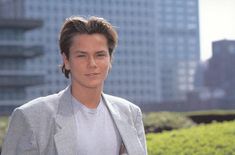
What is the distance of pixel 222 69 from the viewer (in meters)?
155

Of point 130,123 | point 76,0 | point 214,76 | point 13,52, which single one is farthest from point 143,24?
point 130,123

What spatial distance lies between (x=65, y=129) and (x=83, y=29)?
0.47m

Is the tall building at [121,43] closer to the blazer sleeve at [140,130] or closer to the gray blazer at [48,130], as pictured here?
the blazer sleeve at [140,130]

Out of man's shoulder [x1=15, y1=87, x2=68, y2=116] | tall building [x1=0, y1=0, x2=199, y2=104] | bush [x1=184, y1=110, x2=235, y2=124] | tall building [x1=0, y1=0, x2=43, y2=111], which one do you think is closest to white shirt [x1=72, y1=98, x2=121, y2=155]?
Answer: man's shoulder [x1=15, y1=87, x2=68, y2=116]

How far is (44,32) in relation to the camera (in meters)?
137

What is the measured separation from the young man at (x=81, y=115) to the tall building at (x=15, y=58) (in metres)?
70.2

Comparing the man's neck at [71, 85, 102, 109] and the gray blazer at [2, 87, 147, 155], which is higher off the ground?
the man's neck at [71, 85, 102, 109]

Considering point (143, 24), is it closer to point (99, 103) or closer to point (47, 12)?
point (47, 12)

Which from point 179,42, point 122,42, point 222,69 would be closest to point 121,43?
point 122,42

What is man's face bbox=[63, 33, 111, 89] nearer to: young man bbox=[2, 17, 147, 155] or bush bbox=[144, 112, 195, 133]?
young man bbox=[2, 17, 147, 155]

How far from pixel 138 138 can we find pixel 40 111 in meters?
0.50

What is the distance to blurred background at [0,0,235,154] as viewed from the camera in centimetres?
10120

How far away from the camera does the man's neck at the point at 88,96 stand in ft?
9.30

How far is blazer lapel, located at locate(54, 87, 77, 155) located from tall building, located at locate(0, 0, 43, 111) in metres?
70.2
